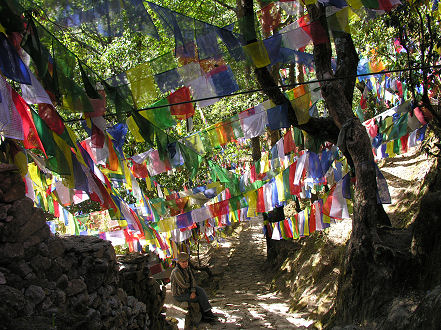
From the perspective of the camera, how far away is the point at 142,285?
7.52 metres

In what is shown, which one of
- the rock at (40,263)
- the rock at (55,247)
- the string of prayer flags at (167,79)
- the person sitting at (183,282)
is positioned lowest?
the person sitting at (183,282)

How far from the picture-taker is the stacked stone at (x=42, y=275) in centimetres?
405

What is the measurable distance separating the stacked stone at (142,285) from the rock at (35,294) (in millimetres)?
2584

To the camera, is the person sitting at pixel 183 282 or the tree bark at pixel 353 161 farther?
the person sitting at pixel 183 282

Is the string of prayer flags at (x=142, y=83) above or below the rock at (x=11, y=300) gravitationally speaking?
above

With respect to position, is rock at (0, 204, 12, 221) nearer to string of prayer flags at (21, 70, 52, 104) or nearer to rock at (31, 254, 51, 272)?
rock at (31, 254, 51, 272)

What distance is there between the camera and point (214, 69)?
571 centimetres

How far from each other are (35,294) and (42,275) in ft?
1.02

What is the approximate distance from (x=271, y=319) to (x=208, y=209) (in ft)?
9.12

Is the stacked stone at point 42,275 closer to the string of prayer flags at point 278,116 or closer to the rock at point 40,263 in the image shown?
the rock at point 40,263

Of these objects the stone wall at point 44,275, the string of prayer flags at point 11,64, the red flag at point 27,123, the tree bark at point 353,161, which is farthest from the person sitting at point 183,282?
the string of prayer flags at point 11,64

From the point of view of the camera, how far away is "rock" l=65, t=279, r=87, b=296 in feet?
16.0

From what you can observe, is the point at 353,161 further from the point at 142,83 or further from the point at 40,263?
the point at 40,263

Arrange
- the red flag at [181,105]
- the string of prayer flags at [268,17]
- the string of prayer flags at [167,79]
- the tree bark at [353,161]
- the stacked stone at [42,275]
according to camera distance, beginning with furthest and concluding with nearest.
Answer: the red flag at [181,105] < the string of prayer flags at [268,17] < the tree bark at [353,161] < the string of prayer flags at [167,79] < the stacked stone at [42,275]
